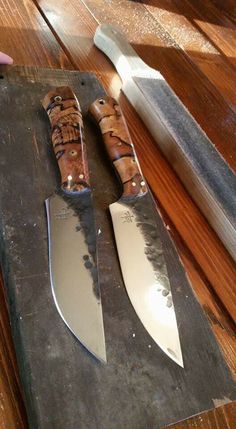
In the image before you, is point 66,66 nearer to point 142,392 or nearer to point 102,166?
point 102,166

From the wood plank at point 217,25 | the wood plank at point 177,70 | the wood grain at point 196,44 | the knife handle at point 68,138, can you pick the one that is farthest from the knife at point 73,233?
the wood plank at point 217,25

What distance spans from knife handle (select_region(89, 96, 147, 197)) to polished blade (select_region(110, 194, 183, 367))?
0.03 metres

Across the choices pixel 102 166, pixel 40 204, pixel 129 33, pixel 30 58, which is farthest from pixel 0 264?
pixel 129 33

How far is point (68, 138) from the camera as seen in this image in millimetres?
658

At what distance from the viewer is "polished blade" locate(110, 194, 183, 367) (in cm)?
54

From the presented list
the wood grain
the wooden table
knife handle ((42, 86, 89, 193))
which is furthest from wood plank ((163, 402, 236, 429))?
the wood grain

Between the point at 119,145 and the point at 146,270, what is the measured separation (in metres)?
0.23

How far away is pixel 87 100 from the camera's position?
2.67 feet

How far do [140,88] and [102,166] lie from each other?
23 cm

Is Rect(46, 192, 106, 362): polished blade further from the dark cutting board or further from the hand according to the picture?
the hand

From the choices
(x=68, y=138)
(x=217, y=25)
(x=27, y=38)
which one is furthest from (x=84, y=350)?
(x=217, y=25)

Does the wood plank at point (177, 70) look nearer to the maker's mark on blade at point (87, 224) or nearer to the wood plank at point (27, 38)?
the wood plank at point (27, 38)

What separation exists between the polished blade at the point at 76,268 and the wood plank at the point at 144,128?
0.19 meters

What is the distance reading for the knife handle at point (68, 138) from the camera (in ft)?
2.08
